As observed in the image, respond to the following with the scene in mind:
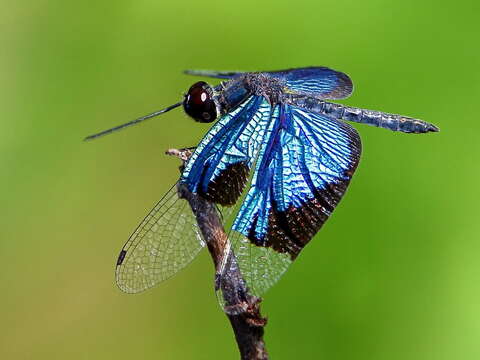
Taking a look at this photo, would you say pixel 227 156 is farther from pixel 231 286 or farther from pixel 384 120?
pixel 384 120

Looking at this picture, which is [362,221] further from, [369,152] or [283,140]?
[283,140]

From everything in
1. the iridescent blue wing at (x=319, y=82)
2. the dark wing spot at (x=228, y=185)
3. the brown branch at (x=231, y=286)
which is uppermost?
the iridescent blue wing at (x=319, y=82)

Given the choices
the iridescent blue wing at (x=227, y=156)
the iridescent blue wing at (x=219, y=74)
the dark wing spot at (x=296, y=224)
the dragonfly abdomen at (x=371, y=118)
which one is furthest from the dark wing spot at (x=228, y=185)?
the iridescent blue wing at (x=219, y=74)

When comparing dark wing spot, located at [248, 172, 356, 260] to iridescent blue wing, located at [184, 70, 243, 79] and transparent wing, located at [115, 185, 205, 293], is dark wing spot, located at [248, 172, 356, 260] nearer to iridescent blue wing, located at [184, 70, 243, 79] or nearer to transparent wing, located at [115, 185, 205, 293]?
transparent wing, located at [115, 185, 205, 293]

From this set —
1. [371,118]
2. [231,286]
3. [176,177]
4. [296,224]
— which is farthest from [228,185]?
[176,177]

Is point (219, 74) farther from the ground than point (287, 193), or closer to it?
farther from the ground

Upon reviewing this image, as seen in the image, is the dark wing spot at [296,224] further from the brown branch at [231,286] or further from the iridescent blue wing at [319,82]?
the iridescent blue wing at [319,82]

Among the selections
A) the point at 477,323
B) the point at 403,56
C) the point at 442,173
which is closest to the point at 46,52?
the point at 403,56
